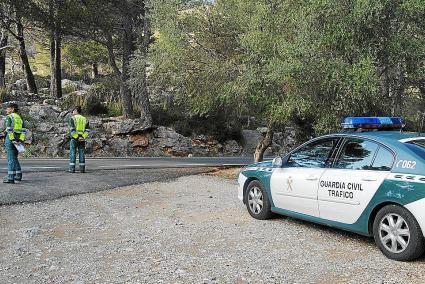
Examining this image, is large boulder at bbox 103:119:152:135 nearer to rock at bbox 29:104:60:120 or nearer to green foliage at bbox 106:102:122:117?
green foliage at bbox 106:102:122:117

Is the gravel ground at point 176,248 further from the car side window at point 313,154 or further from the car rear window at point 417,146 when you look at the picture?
the car rear window at point 417,146

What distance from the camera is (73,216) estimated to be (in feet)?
25.0

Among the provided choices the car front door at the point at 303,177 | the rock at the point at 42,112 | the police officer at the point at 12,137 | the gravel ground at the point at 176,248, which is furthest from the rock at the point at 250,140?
the car front door at the point at 303,177

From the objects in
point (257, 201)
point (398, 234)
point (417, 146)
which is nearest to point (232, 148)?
point (257, 201)

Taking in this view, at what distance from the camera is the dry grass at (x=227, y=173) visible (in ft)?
43.6

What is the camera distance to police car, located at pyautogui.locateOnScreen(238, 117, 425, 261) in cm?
506

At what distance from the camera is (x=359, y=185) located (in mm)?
5598

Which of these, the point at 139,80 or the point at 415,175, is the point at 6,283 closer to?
the point at 415,175

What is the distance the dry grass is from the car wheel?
520 centimetres

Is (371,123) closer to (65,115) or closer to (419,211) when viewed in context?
(419,211)

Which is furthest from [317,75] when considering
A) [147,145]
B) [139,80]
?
[147,145]

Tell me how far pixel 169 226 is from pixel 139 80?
1056cm

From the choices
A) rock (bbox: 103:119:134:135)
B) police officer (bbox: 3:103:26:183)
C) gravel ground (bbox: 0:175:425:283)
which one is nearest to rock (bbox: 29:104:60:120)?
rock (bbox: 103:119:134:135)

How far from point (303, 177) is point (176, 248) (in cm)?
211
